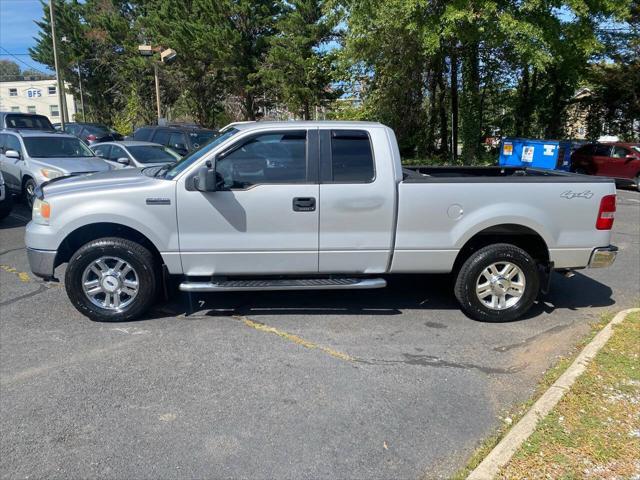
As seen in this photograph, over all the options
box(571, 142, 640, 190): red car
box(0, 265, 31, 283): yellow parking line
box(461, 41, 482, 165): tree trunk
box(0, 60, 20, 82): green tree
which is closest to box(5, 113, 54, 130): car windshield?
box(0, 265, 31, 283): yellow parking line

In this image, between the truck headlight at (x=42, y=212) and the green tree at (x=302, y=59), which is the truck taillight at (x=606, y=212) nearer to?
the truck headlight at (x=42, y=212)

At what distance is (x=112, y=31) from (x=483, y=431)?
41939 mm

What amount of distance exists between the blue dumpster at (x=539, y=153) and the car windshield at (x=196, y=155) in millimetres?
13598

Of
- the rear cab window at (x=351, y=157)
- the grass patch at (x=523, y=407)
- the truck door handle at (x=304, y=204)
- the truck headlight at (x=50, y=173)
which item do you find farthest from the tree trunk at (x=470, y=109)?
the truck door handle at (x=304, y=204)

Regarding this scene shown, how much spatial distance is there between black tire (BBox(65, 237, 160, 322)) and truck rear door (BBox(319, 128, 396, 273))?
1628 millimetres

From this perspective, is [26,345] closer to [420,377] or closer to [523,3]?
[420,377]

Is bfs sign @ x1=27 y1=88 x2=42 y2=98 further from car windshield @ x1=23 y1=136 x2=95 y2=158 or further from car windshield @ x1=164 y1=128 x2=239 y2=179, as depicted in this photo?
car windshield @ x1=164 y1=128 x2=239 y2=179

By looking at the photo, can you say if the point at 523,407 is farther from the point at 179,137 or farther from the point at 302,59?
the point at 302,59

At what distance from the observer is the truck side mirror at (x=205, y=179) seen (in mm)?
4566

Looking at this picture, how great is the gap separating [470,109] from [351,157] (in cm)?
1724

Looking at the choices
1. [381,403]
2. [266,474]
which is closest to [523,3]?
[381,403]

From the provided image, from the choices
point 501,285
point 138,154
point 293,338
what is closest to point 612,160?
point 501,285

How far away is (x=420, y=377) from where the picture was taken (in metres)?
4.01

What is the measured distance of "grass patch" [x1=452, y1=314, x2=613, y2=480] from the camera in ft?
9.68
